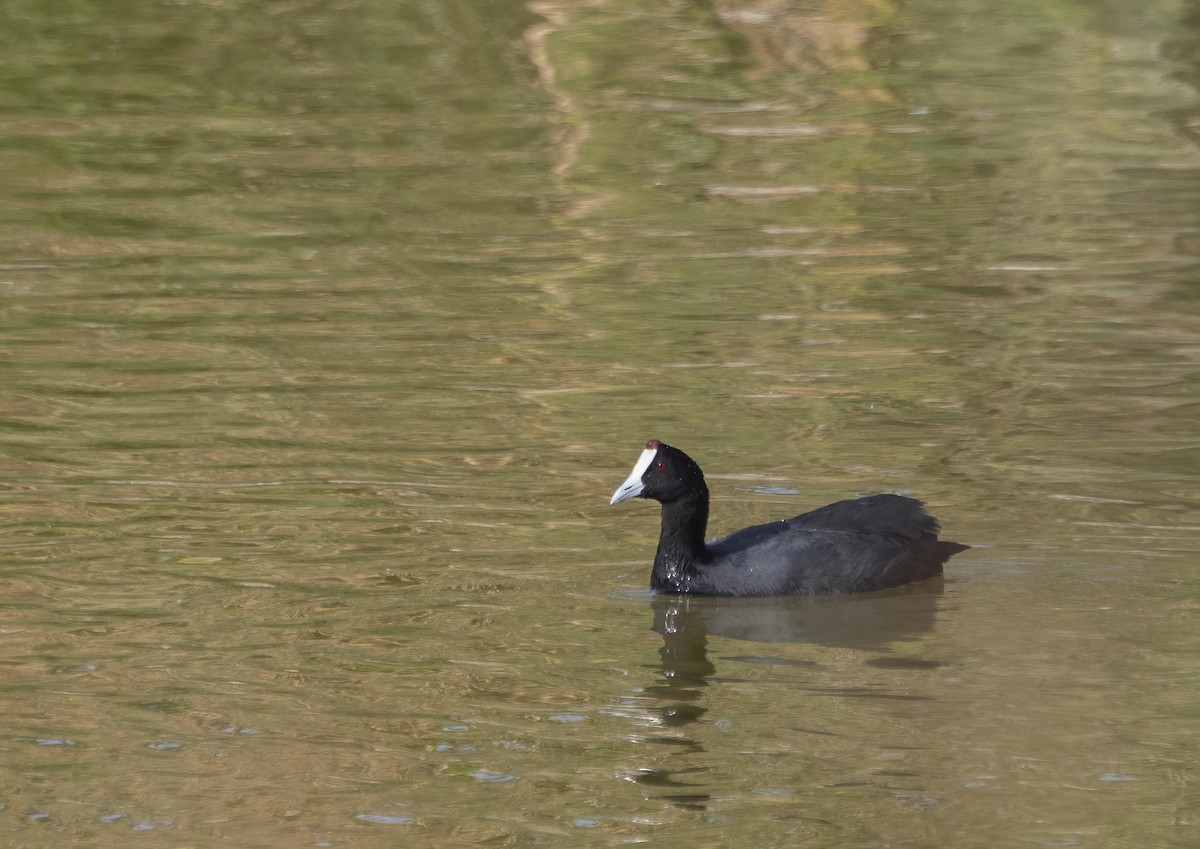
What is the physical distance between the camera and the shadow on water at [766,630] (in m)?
7.79

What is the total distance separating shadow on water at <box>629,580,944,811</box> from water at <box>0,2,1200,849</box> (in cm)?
3

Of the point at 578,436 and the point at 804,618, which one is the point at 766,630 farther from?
the point at 578,436

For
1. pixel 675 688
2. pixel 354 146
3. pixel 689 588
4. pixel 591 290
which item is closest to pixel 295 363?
pixel 591 290

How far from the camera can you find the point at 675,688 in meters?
7.99

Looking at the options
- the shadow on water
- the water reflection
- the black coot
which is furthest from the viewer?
the black coot

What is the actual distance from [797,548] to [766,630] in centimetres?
48

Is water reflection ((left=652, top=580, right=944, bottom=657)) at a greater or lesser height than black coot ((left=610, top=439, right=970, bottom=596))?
lesser

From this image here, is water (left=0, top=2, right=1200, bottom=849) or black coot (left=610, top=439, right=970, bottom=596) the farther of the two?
black coot (left=610, top=439, right=970, bottom=596)

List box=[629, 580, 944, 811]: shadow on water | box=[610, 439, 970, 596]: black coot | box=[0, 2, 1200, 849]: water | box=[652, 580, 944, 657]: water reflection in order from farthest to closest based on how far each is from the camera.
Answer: box=[610, 439, 970, 596]: black coot < box=[652, 580, 944, 657]: water reflection < box=[629, 580, 944, 811]: shadow on water < box=[0, 2, 1200, 849]: water

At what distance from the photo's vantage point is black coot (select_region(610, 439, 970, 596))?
29.9 ft

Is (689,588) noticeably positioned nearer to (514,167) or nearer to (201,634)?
(201,634)

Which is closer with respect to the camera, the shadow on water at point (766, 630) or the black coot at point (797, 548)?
the shadow on water at point (766, 630)

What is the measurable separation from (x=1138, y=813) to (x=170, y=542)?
14.7ft

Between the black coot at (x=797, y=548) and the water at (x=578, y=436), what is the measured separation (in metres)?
0.12
